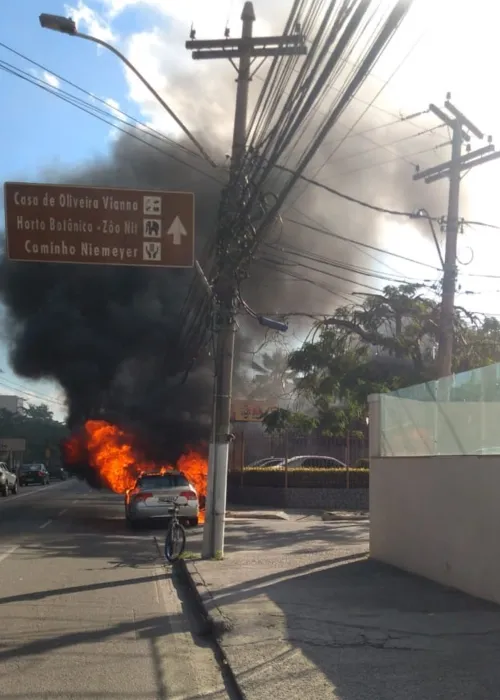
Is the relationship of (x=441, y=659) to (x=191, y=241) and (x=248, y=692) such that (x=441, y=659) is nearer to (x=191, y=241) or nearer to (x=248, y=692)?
(x=248, y=692)

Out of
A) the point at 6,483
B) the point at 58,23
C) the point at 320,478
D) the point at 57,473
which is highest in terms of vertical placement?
the point at 58,23

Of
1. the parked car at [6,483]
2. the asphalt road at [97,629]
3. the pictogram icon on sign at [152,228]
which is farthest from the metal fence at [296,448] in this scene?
the pictogram icon on sign at [152,228]

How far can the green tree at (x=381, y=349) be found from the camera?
60.3 ft

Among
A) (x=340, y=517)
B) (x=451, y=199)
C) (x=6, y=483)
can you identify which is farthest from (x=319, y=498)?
(x=6, y=483)

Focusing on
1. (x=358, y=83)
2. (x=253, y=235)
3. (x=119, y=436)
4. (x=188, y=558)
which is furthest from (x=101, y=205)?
(x=119, y=436)

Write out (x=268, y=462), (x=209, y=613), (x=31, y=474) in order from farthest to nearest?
(x=31, y=474)
(x=268, y=462)
(x=209, y=613)

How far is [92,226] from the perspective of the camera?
1149 cm

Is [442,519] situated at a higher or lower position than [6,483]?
higher

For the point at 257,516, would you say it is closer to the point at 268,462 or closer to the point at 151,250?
the point at 268,462

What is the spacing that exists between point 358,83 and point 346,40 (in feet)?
1.67

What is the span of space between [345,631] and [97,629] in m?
2.41

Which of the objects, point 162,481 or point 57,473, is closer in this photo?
point 162,481

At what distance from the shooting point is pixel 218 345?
1337 centimetres

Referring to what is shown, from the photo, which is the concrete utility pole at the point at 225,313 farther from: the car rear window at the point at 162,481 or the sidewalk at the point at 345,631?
the car rear window at the point at 162,481
